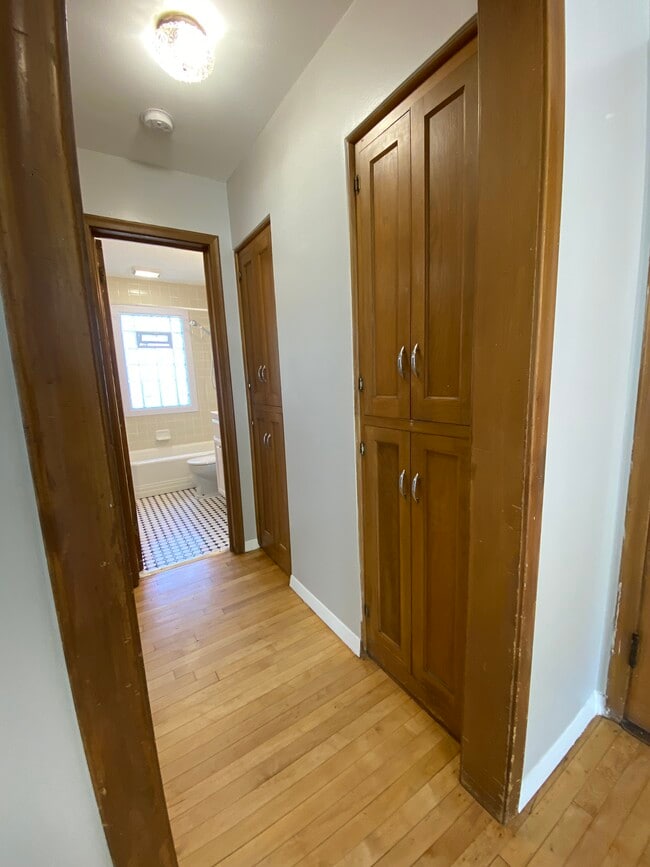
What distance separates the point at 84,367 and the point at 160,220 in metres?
2.25

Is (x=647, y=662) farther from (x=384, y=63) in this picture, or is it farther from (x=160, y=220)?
(x=160, y=220)

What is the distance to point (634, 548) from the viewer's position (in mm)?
1176

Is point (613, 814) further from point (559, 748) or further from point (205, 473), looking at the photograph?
point (205, 473)

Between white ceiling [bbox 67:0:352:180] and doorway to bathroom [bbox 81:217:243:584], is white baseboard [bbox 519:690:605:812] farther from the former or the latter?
Result: white ceiling [bbox 67:0:352:180]

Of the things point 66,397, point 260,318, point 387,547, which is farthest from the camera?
point 260,318

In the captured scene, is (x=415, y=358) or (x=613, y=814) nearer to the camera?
(x=613, y=814)

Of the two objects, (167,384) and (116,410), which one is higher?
(167,384)

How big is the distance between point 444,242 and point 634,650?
59.1 inches

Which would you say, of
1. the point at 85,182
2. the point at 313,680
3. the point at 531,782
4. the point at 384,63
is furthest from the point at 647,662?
the point at 85,182

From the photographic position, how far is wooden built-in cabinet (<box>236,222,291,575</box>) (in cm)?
211

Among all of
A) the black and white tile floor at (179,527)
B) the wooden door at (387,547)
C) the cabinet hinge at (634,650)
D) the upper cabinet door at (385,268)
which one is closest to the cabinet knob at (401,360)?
the upper cabinet door at (385,268)

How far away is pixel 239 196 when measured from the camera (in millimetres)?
2182

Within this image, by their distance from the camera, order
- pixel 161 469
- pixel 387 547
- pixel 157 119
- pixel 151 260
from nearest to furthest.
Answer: pixel 387 547 < pixel 157 119 < pixel 151 260 < pixel 161 469

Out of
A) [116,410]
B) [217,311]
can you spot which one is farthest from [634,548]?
[116,410]
